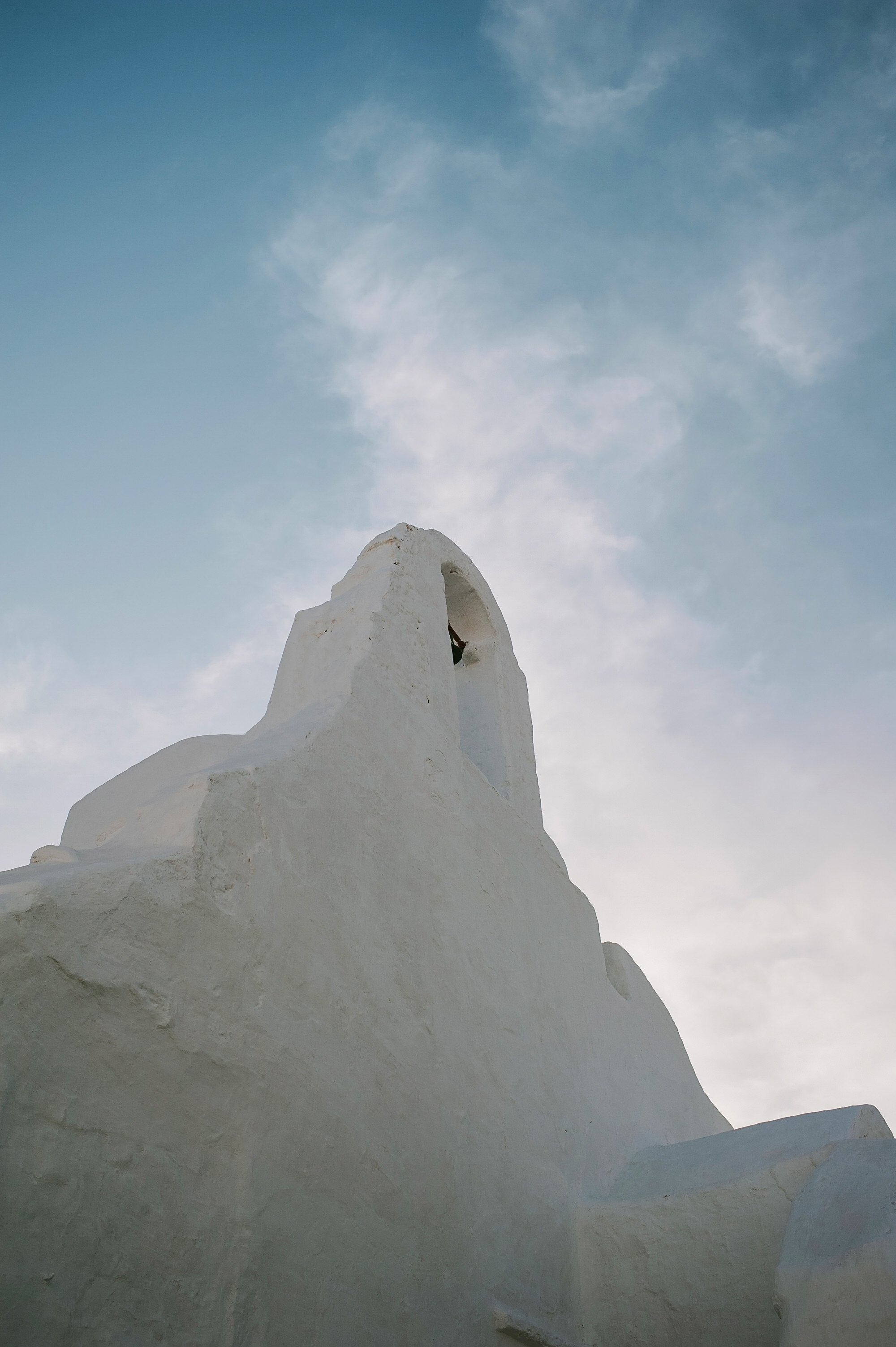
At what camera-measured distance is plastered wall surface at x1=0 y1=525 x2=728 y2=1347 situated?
283cm

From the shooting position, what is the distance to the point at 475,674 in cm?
787

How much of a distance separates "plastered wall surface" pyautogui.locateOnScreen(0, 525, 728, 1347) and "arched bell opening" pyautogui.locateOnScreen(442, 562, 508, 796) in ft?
3.46

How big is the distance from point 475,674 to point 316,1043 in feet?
14.7

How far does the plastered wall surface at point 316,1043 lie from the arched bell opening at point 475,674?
1054 millimetres

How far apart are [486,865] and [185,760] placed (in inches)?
81.2

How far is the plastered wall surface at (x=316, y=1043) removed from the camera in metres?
2.83

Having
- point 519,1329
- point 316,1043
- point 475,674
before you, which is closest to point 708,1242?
point 519,1329

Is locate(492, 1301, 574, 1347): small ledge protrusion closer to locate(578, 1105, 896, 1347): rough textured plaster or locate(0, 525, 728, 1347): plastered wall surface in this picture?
locate(0, 525, 728, 1347): plastered wall surface

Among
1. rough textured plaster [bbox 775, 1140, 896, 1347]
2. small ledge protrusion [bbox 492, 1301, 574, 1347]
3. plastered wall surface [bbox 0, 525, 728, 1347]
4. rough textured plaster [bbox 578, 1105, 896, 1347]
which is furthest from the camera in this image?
rough textured plaster [bbox 578, 1105, 896, 1347]

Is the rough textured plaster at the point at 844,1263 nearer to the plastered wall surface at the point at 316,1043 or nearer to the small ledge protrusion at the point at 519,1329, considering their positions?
the small ledge protrusion at the point at 519,1329

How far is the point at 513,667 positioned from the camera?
8055mm

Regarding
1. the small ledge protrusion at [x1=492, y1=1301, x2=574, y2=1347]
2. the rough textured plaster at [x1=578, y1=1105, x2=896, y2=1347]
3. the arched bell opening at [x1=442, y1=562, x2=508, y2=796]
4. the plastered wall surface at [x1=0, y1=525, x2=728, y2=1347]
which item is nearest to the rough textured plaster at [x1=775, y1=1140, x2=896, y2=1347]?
the rough textured plaster at [x1=578, y1=1105, x2=896, y2=1347]

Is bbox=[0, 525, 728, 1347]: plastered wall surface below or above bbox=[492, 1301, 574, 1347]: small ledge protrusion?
above

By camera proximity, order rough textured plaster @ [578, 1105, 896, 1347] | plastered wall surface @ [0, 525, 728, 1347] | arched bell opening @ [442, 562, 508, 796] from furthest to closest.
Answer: arched bell opening @ [442, 562, 508, 796] < rough textured plaster @ [578, 1105, 896, 1347] < plastered wall surface @ [0, 525, 728, 1347]
